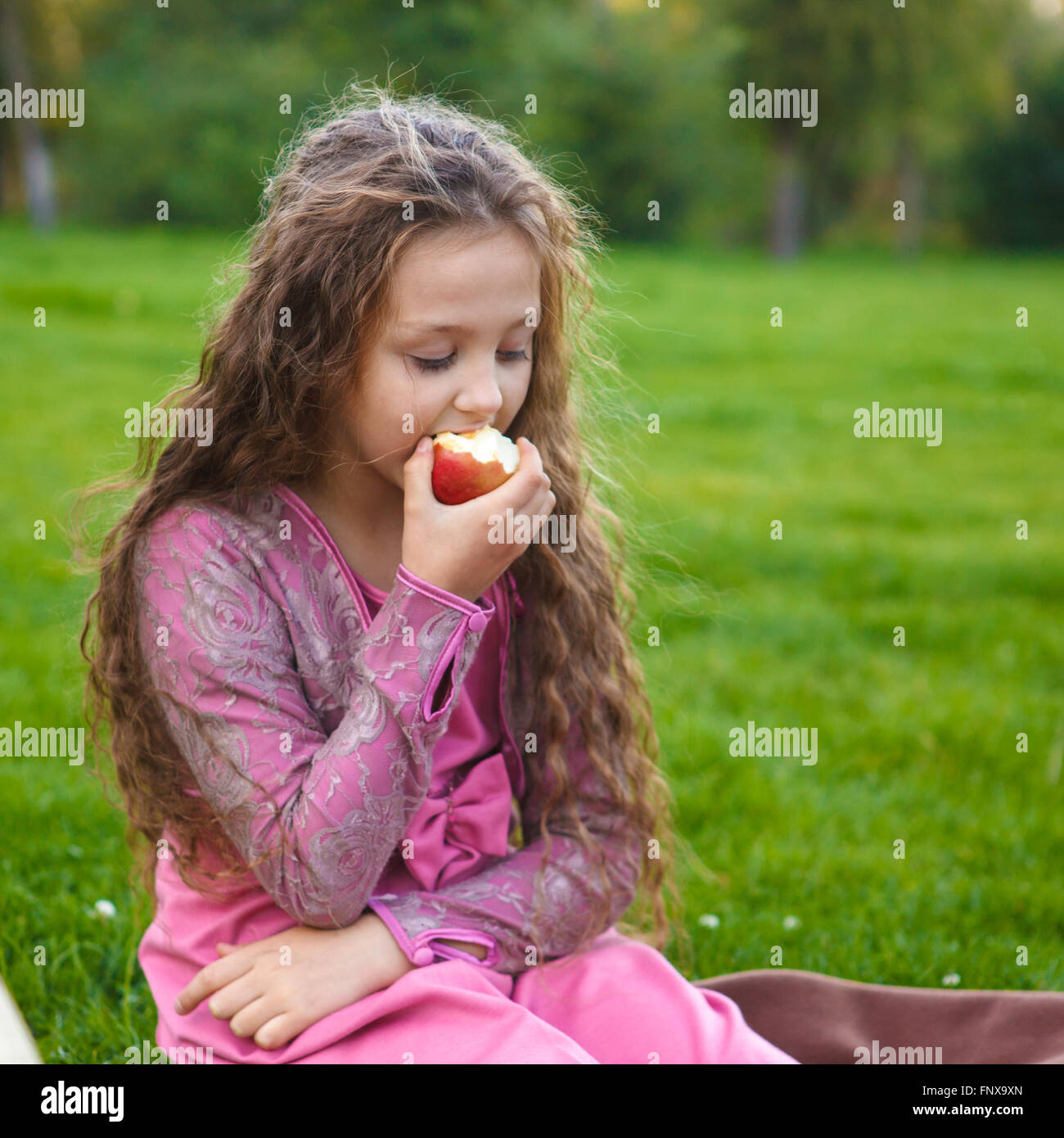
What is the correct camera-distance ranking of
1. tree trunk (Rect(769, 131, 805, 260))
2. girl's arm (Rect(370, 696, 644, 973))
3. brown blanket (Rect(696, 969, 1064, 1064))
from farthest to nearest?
1. tree trunk (Rect(769, 131, 805, 260))
2. brown blanket (Rect(696, 969, 1064, 1064))
3. girl's arm (Rect(370, 696, 644, 973))

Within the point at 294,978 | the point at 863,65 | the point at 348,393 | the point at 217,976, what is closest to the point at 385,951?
the point at 294,978

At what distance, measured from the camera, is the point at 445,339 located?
5.86ft

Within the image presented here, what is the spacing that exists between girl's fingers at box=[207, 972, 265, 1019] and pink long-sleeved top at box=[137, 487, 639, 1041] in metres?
0.08

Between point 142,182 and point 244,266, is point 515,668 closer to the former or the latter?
point 244,266

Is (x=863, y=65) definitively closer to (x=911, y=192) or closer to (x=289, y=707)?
(x=911, y=192)

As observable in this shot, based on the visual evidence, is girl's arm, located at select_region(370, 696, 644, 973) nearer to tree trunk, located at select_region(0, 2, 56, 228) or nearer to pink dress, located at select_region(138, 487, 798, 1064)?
pink dress, located at select_region(138, 487, 798, 1064)

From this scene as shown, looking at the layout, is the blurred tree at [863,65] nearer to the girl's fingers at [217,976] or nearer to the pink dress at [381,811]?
the pink dress at [381,811]

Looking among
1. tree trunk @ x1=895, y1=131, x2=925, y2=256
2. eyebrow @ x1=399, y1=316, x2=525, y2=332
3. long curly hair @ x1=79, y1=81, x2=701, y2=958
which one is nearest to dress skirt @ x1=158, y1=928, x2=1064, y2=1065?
long curly hair @ x1=79, y1=81, x2=701, y2=958

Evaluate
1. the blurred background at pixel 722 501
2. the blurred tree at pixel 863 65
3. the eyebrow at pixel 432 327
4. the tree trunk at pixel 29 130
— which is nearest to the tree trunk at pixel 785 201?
the blurred tree at pixel 863 65

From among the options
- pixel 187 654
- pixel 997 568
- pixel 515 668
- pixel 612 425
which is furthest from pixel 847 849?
pixel 612 425

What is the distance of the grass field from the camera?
9.56 ft

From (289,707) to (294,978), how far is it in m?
0.37

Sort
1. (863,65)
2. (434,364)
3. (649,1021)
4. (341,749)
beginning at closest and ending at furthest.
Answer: (341,749)
(434,364)
(649,1021)
(863,65)

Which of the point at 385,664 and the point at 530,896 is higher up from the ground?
the point at 385,664
